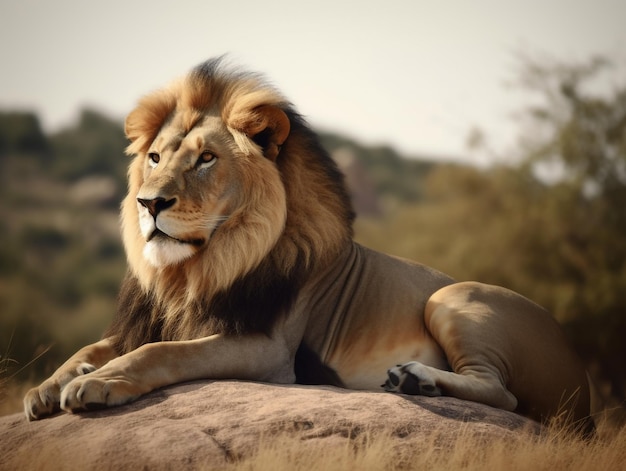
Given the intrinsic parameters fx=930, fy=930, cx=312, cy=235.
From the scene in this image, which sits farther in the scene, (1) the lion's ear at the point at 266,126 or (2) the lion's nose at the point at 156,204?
(1) the lion's ear at the point at 266,126

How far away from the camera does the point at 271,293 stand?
205 inches

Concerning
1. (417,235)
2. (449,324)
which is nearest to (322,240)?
(449,324)

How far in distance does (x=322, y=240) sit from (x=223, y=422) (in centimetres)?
142

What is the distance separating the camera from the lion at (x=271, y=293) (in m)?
5.05

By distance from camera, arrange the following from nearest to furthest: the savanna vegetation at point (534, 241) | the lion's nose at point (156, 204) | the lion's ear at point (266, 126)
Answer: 1. the lion's nose at point (156, 204)
2. the lion's ear at point (266, 126)
3. the savanna vegetation at point (534, 241)

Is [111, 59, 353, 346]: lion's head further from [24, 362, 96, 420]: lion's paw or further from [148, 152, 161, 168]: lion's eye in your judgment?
[24, 362, 96, 420]: lion's paw

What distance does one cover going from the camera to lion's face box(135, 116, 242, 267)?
5.02 meters

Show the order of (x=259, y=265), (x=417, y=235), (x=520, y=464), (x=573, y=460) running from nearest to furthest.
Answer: (x=520, y=464), (x=573, y=460), (x=259, y=265), (x=417, y=235)

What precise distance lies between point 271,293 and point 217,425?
1002 millimetres

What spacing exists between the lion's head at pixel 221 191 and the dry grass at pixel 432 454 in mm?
1285

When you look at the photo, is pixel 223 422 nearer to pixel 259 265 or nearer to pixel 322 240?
pixel 259 265

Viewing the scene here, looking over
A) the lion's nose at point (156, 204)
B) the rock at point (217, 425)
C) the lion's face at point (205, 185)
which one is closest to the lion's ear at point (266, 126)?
the lion's face at point (205, 185)

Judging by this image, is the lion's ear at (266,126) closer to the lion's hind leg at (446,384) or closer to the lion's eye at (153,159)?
the lion's eye at (153,159)

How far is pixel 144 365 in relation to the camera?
15.6 ft
